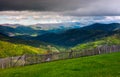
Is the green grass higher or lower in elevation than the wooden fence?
higher

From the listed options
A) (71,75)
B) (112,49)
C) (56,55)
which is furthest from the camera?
(112,49)

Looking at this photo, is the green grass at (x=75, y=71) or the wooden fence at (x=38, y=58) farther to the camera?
the wooden fence at (x=38, y=58)

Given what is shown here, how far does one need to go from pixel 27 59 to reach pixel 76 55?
19905 millimetres

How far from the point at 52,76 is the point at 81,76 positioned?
3273 millimetres

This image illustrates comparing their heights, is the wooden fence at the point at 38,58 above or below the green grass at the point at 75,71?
below

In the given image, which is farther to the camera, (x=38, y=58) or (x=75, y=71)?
(x=38, y=58)

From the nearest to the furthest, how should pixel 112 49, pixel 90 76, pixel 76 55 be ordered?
pixel 90 76, pixel 76 55, pixel 112 49

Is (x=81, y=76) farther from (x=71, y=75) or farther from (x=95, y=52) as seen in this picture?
(x=95, y=52)

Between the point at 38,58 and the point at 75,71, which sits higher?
Answer: the point at 75,71

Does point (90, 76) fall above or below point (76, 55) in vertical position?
above

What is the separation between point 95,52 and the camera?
79.5 metres

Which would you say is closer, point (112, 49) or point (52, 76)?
point (52, 76)

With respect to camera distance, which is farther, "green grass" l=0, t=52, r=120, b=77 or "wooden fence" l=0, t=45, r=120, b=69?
"wooden fence" l=0, t=45, r=120, b=69

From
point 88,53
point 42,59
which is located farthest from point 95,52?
point 42,59
